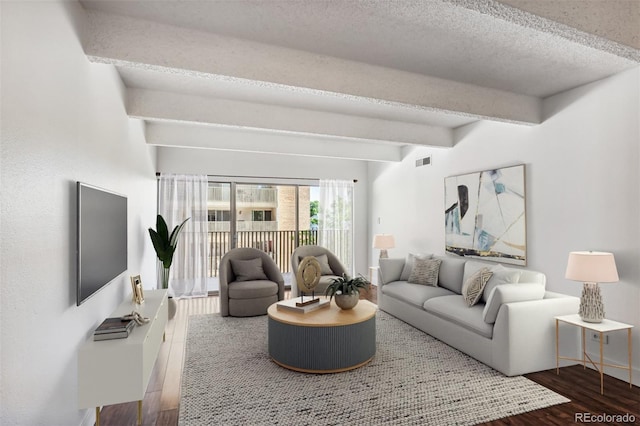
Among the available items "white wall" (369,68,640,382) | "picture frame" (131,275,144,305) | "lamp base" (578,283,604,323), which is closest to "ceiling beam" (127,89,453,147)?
"white wall" (369,68,640,382)

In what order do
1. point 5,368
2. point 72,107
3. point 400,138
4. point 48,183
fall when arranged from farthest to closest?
point 400,138, point 72,107, point 48,183, point 5,368

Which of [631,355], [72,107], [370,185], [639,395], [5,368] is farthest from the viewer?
[370,185]

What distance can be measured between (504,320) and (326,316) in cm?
157

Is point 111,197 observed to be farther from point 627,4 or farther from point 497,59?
point 627,4

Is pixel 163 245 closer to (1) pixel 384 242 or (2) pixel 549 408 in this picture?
(1) pixel 384 242

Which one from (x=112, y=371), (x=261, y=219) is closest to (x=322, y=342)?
(x=112, y=371)

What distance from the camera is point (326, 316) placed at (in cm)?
341

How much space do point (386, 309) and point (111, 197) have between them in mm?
3703

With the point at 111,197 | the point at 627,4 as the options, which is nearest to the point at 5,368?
the point at 111,197

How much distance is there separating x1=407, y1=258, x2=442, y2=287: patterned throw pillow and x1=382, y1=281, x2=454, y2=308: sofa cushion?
9 cm

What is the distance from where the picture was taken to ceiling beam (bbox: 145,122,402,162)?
4922 mm

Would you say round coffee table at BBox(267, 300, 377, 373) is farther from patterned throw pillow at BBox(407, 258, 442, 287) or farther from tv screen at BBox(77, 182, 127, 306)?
patterned throw pillow at BBox(407, 258, 442, 287)

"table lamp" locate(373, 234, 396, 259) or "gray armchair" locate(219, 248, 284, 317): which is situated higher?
"table lamp" locate(373, 234, 396, 259)

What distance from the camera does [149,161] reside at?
17.1ft
